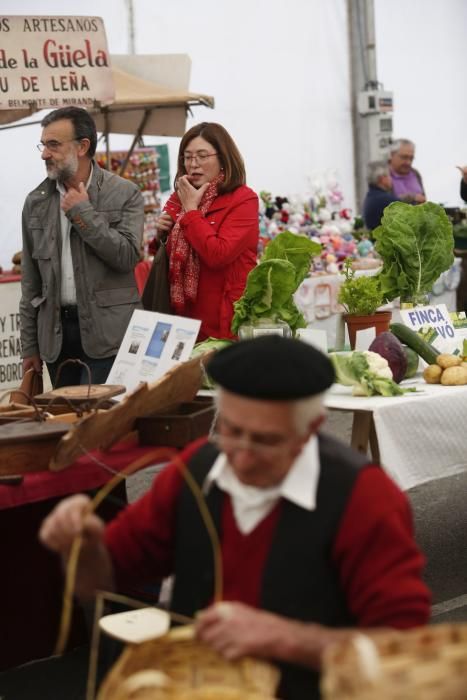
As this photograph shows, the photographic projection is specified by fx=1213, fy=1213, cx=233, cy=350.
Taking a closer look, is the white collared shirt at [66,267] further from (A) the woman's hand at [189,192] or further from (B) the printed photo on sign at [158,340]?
(B) the printed photo on sign at [158,340]

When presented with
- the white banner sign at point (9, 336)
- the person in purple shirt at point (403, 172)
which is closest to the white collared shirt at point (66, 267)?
the white banner sign at point (9, 336)

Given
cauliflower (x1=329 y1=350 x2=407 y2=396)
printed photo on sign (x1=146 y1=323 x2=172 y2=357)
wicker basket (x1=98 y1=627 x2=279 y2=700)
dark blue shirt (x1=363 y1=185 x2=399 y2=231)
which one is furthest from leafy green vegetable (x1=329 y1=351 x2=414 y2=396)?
dark blue shirt (x1=363 y1=185 x2=399 y2=231)

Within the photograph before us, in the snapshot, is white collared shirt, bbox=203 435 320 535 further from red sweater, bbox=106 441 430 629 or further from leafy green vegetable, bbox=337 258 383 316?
leafy green vegetable, bbox=337 258 383 316

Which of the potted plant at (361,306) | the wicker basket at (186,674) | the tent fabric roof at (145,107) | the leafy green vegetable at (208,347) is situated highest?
the tent fabric roof at (145,107)

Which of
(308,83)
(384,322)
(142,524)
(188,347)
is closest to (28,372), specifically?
(188,347)

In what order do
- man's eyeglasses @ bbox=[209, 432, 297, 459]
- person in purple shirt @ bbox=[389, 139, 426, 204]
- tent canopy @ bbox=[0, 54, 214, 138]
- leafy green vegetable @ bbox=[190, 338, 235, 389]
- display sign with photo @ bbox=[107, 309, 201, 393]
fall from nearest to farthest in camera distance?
man's eyeglasses @ bbox=[209, 432, 297, 459], display sign with photo @ bbox=[107, 309, 201, 393], leafy green vegetable @ bbox=[190, 338, 235, 389], tent canopy @ bbox=[0, 54, 214, 138], person in purple shirt @ bbox=[389, 139, 426, 204]

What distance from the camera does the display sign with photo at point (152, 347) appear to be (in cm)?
413

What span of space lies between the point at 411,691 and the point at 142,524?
0.77 m

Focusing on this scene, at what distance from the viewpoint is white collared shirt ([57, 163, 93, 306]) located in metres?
4.95

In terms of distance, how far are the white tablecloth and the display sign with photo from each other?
54 centimetres

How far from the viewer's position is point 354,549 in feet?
6.82

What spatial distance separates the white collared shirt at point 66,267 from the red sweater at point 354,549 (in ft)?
8.92

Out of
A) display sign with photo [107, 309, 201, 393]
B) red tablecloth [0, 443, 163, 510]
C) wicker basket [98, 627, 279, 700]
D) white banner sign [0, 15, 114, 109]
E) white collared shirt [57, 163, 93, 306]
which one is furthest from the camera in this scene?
white banner sign [0, 15, 114, 109]

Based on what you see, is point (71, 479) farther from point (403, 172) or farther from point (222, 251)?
point (403, 172)
